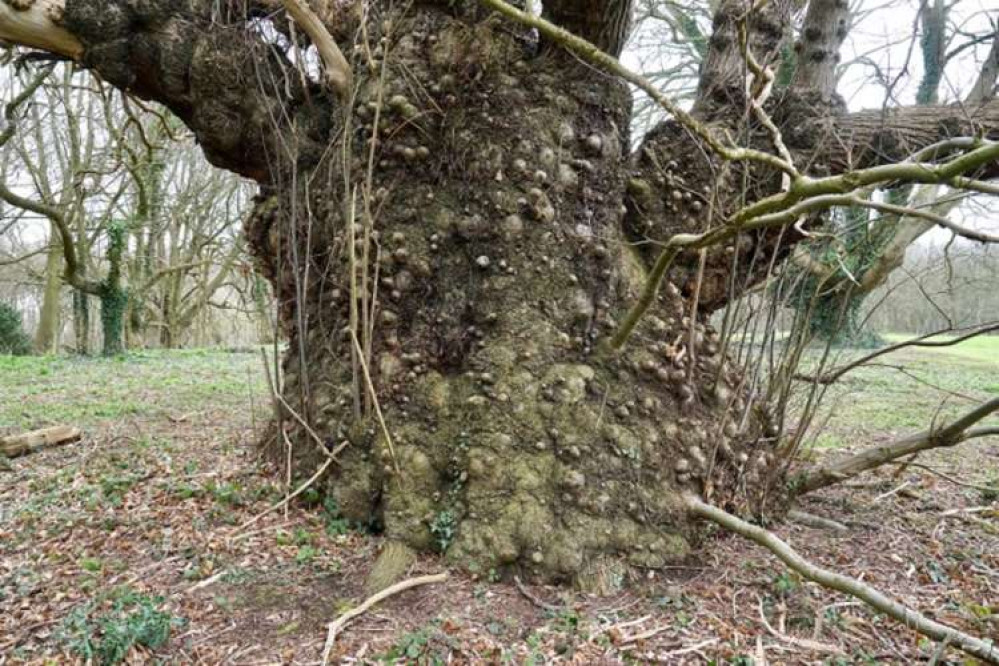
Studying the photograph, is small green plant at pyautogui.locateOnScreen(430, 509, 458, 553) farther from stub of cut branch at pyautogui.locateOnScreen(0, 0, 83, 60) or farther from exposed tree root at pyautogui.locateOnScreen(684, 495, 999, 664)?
stub of cut branch at pyautogui.locateOnScreen(0, 0, 83, 60)

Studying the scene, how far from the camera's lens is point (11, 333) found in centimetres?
1273

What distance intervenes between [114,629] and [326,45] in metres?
2.66

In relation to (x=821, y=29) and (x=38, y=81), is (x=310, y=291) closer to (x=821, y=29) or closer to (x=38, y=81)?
(x=821, y=29)

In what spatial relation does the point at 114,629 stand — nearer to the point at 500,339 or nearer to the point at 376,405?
the point at 376,405

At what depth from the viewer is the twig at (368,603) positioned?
6.72ft

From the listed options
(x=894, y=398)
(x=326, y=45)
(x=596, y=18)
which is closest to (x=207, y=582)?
(x=326, y=45)

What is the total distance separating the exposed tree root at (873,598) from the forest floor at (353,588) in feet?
0.56

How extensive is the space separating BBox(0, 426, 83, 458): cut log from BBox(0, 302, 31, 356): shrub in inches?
429

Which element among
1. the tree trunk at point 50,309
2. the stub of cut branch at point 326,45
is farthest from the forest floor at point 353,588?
the tree trunk at point 50,309

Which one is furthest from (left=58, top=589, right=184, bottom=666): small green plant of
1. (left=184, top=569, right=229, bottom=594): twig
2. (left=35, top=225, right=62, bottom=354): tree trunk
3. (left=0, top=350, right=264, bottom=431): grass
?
(left=35, top=225, right=62, bottom=354): tree trunk

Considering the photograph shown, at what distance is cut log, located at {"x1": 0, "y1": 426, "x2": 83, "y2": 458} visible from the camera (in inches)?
155

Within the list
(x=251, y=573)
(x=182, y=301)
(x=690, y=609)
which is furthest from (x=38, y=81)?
(x=182, y=301)

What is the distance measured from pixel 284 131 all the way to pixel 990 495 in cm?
476

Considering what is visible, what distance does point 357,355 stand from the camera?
2.82 metres
